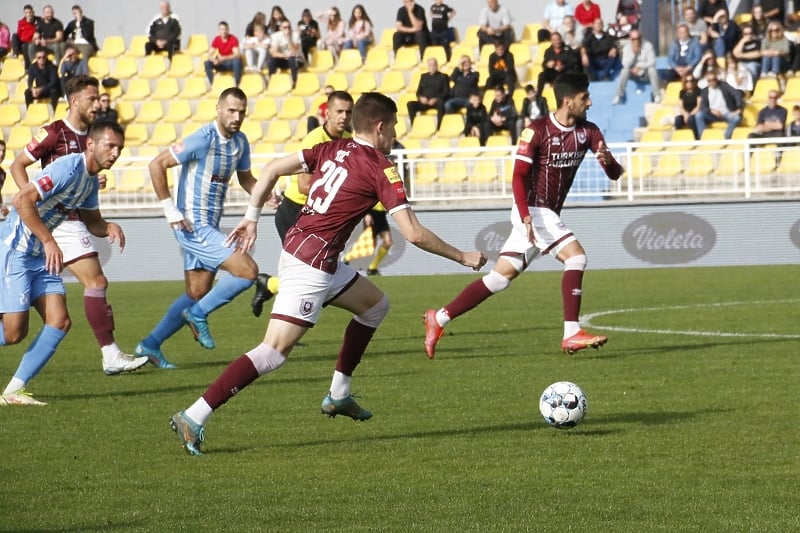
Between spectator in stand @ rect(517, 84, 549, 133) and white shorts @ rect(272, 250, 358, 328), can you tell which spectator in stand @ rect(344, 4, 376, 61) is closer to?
spectator in stand @ rect(517, 84, 549, 133)

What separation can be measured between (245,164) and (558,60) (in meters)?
14.2

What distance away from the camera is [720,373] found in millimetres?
9680

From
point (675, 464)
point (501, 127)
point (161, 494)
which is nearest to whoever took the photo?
point (161, 494)

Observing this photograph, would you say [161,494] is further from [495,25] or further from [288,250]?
[495,25]

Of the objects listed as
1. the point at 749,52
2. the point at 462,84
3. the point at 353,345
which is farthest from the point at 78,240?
the point at 749,52

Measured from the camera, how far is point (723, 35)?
25219mm

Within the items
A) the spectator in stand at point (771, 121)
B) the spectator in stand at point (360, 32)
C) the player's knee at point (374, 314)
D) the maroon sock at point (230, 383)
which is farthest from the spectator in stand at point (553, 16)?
the maroon sock at point (230, 383)

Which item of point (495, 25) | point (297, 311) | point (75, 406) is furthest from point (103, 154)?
point (495, 25)

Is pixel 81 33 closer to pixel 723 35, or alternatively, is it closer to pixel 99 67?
pixel 99 67

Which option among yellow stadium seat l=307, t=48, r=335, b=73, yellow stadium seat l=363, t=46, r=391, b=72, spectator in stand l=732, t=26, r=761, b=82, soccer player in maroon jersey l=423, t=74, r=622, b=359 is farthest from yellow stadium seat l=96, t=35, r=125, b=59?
soccer player in maroon jersey l=423, t=74, r=622, b=359

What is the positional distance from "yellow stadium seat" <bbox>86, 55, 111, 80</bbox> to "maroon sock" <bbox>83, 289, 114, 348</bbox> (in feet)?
65.4

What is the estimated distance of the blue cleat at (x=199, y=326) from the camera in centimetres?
1109

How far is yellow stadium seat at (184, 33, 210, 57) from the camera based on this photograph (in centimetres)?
2977

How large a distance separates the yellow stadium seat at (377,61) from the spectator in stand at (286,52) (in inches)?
54.4
